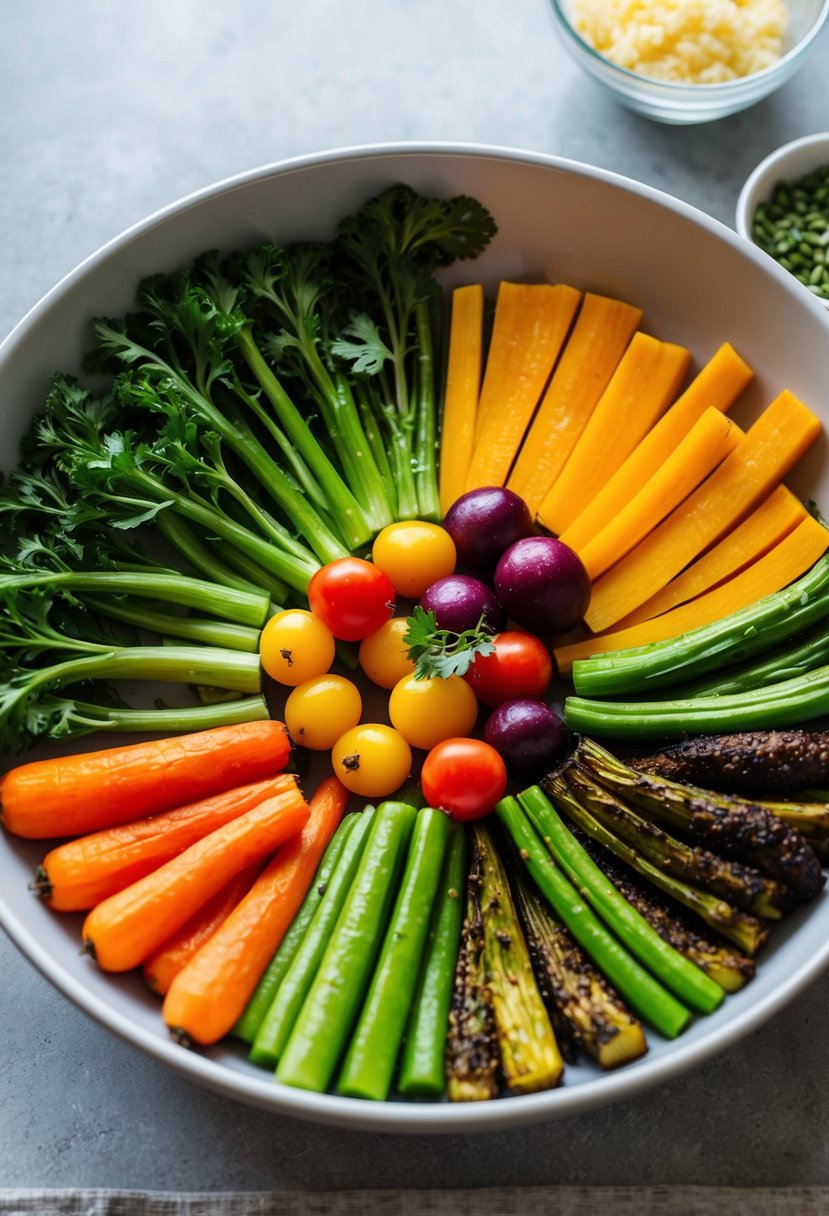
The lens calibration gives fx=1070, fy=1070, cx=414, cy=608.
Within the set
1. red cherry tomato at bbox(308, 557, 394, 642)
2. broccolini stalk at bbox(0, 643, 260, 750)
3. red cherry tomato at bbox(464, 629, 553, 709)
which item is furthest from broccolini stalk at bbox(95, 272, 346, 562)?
red cherry tomato at bbox(464, 629, 553, 709)

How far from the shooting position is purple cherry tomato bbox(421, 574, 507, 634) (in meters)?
3.01

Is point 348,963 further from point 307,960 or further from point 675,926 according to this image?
point 675,926

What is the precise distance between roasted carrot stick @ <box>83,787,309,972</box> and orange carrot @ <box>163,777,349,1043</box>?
0.23 feet

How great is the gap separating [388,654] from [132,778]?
2.56 feet

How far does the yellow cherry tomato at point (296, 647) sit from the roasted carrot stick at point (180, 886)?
1.17ft

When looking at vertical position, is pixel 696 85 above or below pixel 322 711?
above

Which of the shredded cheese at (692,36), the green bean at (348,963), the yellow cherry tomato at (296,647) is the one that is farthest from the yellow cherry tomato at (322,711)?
the shredded cheese at (692,36)

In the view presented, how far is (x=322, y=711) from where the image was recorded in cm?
297

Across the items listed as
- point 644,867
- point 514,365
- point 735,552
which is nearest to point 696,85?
point 514,365

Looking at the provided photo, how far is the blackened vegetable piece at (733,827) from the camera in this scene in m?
2.62

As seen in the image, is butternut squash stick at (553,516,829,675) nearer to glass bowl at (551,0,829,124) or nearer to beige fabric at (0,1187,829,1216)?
beige fabric at (0,1187,829,1216)

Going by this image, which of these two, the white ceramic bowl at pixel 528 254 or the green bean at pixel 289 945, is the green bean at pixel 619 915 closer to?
the green bean at pixel 289 945

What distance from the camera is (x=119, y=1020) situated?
8.30ft

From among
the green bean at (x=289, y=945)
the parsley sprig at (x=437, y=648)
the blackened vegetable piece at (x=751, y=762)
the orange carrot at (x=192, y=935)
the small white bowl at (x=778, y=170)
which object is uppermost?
the small white bowl at (x=778, y=170)
